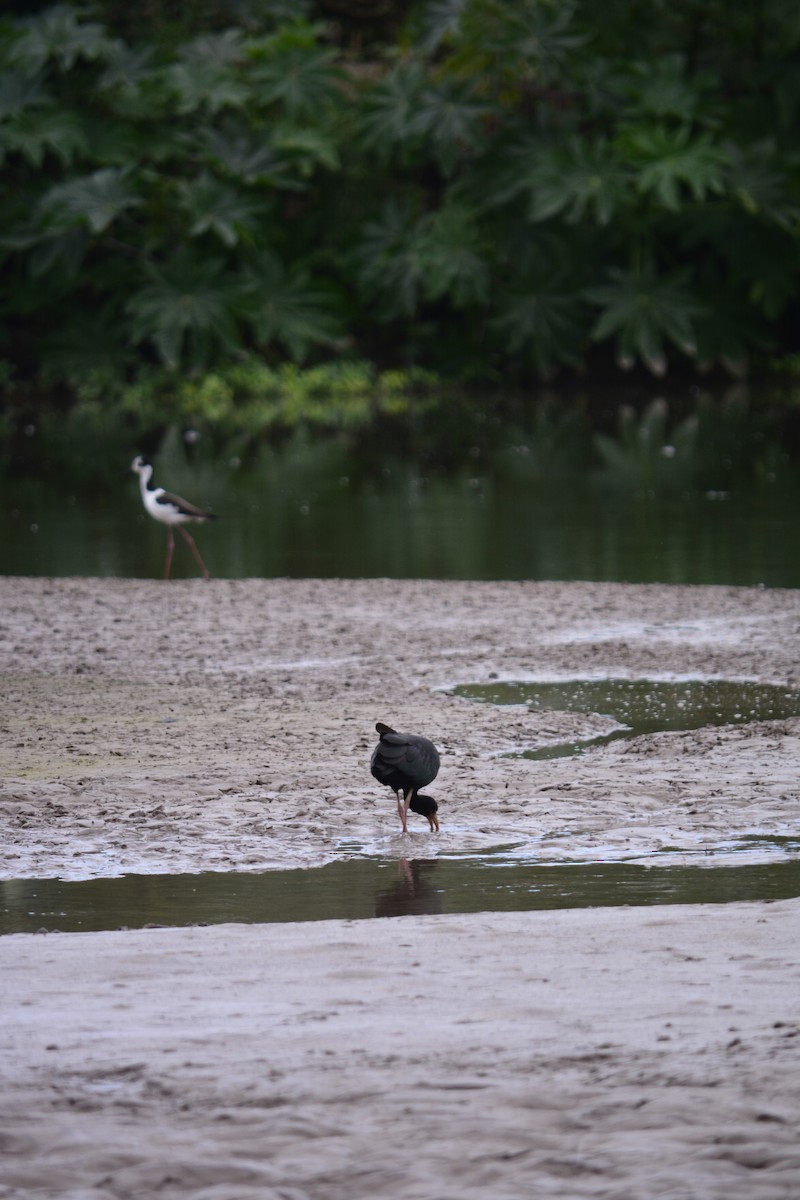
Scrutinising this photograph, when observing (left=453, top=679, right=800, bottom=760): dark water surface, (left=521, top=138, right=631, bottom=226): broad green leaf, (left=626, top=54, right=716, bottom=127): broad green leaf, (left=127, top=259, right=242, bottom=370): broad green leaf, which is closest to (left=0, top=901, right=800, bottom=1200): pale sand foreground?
(left=453, top=679, right=800, bottom=760): dark water surface

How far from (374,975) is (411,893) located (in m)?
1.09

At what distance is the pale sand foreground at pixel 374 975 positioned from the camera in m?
2.85

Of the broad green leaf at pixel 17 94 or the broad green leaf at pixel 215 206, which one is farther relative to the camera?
the broad green leaf at pixel 17 94

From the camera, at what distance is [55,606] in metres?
9.52

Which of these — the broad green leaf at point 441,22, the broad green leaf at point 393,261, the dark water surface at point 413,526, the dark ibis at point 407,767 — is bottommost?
the dark ibis at point 407,767

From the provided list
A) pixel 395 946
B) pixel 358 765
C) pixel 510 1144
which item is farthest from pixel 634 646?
pixel 510 1144

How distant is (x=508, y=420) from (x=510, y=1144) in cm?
1979

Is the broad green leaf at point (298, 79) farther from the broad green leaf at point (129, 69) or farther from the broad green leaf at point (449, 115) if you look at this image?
the broad green leaf at point (129, 69)

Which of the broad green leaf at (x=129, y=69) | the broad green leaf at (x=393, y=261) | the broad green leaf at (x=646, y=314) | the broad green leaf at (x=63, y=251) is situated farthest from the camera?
the broad green leaf at (x=129, y=69)

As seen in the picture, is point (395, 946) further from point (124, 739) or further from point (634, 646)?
point (634, 646)

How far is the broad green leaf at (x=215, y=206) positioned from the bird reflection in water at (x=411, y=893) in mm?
20011

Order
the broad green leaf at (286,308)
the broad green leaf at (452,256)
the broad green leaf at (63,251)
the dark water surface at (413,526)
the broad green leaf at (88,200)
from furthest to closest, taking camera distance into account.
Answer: the broad green leaf at (286,308) < the broad green leaf at (63,251) < the broad green leaf at (452,256) < the broad green leaf at (88,200) < the dark water surface at (413,526)

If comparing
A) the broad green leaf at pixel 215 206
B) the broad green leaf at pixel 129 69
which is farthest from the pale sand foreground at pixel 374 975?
the broad green leaf at pixel 129 69

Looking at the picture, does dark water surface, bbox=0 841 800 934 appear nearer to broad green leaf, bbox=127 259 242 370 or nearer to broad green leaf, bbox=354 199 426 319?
broad green leaf, bbox=127 259 242 370
